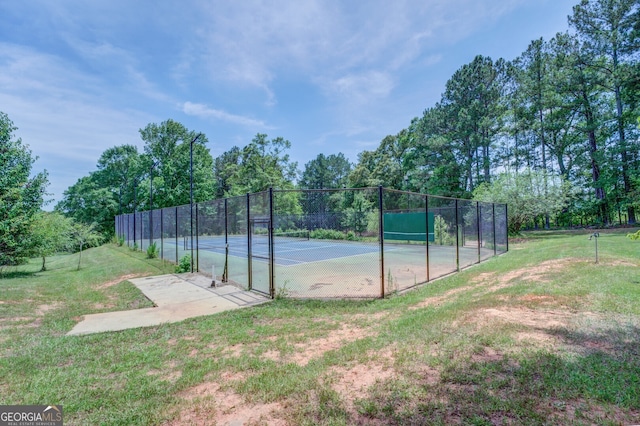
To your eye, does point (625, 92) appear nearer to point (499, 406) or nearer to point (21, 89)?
point (499, 406)

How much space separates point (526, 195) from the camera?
20.3 metres

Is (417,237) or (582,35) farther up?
(582,35)

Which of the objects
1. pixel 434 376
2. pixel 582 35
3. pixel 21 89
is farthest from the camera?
pixel 582 35

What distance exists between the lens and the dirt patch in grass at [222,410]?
2.21 meters

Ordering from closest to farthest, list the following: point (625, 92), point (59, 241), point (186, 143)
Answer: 1. point (59, 241)
2. point (625, 92)
3. point (186, 143)

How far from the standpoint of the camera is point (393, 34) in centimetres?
1019

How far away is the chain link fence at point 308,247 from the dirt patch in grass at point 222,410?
11.3ft

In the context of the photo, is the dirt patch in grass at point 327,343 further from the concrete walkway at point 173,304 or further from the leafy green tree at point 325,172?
the leafy green tree at point 325,172

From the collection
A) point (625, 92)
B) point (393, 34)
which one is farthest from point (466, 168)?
point (393, 34)

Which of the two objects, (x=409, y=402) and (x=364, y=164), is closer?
(x=409, y=402)

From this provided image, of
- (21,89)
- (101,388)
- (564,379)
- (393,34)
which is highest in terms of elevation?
(393,34)

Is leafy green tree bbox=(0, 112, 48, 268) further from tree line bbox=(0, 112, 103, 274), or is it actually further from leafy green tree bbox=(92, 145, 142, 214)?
leafy green tree bbox=(92, 145, 142, 214)

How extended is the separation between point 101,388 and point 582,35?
37.3 metres

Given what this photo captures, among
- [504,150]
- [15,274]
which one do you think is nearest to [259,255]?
[15,274]
